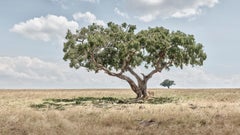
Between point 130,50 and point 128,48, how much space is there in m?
1.39

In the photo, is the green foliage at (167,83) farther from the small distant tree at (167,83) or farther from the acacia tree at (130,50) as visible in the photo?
the acacia tree at (130,50)

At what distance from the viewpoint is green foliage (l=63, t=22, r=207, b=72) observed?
42134 mm

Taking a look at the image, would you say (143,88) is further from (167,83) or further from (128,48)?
(167,83)

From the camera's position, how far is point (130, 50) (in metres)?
42.6

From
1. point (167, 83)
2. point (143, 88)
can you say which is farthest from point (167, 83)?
point (143, 88)

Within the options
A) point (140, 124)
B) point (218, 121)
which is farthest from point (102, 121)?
point (218, 121)

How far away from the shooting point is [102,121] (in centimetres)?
1798

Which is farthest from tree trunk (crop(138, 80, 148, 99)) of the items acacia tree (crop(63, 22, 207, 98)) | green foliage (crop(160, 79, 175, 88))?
green foliage (crop(160, 79, 175, 88))

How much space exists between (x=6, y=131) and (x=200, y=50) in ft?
113

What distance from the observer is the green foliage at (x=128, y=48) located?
42134 mm

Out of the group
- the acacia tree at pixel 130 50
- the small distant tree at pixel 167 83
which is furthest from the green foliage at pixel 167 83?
the acacia tree at pixel 130 50

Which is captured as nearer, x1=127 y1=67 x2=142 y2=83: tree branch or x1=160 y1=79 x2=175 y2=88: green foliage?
x1=127 y1=67 x2=142 y2=83: tree branch

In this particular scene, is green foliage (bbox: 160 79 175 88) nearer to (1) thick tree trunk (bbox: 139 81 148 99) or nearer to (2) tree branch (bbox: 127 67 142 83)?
(2) tree branch (bbox: 127 67 142 83)

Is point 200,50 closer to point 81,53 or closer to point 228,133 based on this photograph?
point 81,53
